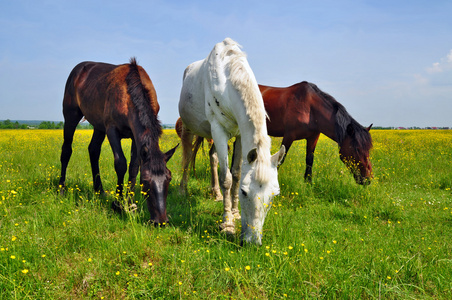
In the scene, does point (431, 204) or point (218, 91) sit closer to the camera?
point (218, 91)

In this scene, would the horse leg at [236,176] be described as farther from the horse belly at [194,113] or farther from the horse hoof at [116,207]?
the horse hoof at [116,207]

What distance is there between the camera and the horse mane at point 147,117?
3.47 m

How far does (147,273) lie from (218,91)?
250 cm

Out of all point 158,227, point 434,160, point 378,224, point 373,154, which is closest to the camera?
point 158,227

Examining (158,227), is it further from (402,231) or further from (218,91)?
(402,231)

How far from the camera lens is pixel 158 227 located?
3314 mm

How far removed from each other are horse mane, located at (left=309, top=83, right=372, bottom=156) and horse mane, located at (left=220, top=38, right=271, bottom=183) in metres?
3.01

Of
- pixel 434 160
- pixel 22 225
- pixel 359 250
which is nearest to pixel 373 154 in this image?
pixel 434 160

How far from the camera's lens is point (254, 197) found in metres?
2.93

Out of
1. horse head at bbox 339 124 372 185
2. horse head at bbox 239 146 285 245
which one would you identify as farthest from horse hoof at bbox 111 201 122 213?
horse head at bbox 339 124 372 185

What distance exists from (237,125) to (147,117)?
1301mm

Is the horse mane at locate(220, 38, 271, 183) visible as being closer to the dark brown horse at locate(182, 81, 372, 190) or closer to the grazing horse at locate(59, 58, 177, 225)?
the grazing horse at locate(59, 58, 177, 225)

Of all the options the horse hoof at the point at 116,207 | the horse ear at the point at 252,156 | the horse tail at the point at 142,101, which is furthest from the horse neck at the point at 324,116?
the horse hoof at the point at 116,207

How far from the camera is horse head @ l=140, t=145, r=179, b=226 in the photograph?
3.35 meters
